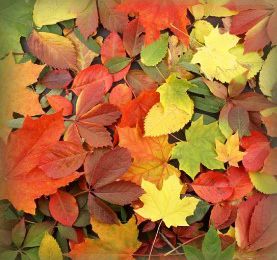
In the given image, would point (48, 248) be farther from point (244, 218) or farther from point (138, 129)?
point (244, 218)

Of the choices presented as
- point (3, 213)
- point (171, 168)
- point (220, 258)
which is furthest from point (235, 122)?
point (3, 213)

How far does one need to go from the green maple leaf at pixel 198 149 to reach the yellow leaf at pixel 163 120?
3 cm

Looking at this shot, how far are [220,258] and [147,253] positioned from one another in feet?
0.52

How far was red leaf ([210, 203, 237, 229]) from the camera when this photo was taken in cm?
96

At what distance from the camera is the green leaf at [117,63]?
100 cm

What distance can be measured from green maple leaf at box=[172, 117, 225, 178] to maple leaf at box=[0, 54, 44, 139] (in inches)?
12.5

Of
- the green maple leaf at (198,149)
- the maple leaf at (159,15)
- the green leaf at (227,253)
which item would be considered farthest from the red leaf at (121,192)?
the maple leaf at (159,15)

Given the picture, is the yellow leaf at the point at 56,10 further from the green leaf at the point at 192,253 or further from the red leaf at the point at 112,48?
the green leaf at the point at 192,253

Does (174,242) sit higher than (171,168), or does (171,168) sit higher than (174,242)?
(171,168)

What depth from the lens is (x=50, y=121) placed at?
95 cm

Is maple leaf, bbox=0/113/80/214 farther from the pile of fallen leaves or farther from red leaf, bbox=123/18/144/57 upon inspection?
red leaf, bbox=123/18/144/57

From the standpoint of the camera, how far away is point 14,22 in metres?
0.99

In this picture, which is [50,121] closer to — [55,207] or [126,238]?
[55,207]

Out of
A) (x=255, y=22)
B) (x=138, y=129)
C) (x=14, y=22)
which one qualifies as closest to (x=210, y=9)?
(x=255, y=22)
